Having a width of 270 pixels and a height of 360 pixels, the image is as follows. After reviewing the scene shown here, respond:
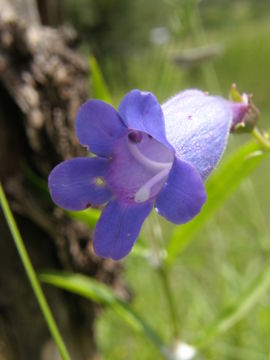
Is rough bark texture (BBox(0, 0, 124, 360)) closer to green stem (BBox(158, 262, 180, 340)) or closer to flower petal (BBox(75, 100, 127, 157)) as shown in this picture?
green stem (BBox(158, 262, 180, 340))

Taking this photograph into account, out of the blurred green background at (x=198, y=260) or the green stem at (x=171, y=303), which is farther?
the blurred green background at (x=198, y=260)

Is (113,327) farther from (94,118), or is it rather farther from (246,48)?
(246,48)

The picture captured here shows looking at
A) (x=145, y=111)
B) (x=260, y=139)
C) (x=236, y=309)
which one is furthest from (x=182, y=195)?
(x=236, y=309)

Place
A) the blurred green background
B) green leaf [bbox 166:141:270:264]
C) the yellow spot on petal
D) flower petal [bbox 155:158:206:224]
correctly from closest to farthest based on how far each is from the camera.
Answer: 1. flower petal [bbox 155:158:206:224]
2. the yellow spot on petal
3. green leaf [bbox 166:141:270:264]
4. the blurred green background

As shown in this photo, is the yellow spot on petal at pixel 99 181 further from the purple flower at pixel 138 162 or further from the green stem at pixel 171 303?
the green stem at pixel 171 303

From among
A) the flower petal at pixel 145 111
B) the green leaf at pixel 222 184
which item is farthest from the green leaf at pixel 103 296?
the flower petal at pixel 145 111

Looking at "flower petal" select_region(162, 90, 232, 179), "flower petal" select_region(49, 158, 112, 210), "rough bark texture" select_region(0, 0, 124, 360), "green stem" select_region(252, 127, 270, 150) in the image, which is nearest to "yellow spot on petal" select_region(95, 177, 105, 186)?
"flower petal" select_region(49, 158, 112, 210)

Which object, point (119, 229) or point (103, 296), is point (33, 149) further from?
point (119, 229)
